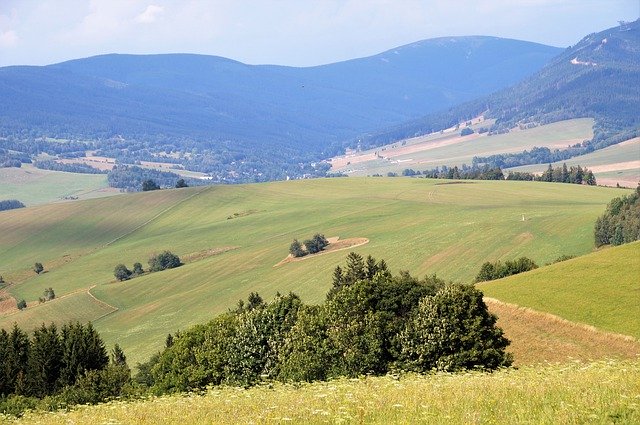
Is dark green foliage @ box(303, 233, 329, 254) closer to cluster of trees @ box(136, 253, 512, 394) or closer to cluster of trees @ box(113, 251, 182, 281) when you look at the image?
cluster of trees @ box(113, 251, 182, 281)

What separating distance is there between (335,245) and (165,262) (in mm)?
28243

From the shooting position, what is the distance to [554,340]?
56125mm

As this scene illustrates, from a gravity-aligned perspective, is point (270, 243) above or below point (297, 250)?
above

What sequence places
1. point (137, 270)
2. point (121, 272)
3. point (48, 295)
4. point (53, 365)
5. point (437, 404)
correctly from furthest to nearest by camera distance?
point (137, 270) → point (121, 272) → point (48, 295) → point (53, 365) → point (437, 404)

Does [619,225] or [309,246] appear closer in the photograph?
[619,225]

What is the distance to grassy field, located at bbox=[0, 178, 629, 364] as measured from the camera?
11181 cm

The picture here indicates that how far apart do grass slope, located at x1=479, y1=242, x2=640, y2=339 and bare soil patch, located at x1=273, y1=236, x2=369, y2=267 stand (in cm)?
5868

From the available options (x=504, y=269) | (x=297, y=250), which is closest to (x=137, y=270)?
(x=297, y=250)

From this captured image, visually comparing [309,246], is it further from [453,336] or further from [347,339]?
[453,336]

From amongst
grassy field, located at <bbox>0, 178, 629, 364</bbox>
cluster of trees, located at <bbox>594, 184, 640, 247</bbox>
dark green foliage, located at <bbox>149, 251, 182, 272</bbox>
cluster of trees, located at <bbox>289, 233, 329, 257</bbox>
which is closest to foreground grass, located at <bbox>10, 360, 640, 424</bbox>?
grassy field, located at <bbox>0, 178, 629, 364</bbox>

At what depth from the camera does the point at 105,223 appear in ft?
646

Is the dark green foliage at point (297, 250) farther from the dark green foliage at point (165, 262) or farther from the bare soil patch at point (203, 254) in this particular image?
the dark green foliage at point (165, 262)

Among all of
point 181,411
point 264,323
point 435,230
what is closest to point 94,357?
point 264,323

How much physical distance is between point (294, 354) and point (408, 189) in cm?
14791
